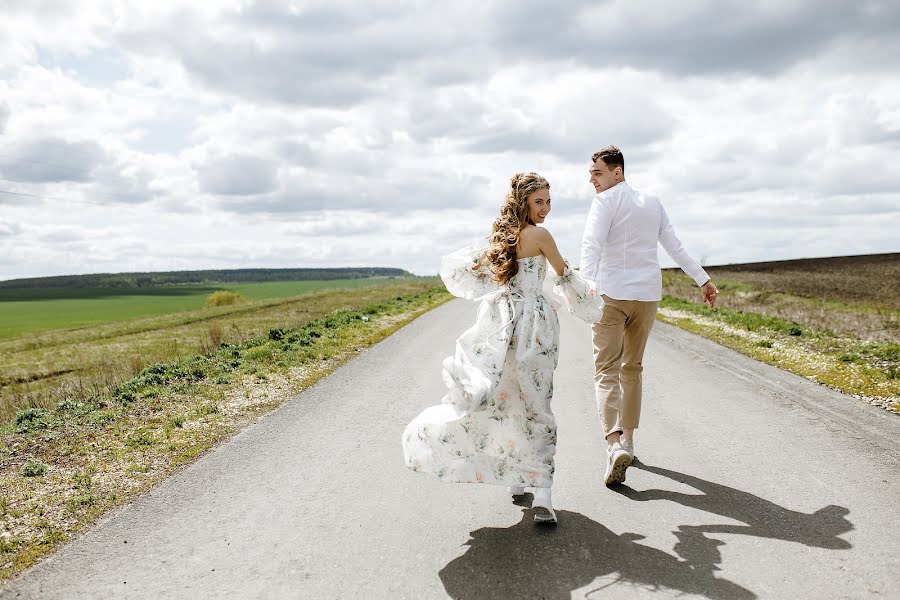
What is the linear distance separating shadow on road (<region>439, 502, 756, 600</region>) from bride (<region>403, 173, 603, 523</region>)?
0.29 m

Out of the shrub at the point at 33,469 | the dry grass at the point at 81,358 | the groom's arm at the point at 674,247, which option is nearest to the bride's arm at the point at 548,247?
the groom's arm at the point at 674,247

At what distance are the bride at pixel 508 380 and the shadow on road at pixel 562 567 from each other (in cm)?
29

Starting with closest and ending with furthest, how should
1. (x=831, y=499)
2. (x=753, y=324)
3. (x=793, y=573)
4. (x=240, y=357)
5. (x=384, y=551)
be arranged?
(x=793, y=573), (x=384, y=551), (x=831, y=499), (x=240, y=357), (x=753, y=324)

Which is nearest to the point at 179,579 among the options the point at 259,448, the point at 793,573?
the point at 259,448

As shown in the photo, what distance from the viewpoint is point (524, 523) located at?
4621 millimetres

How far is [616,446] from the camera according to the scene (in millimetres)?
5352

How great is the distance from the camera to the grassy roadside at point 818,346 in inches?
367

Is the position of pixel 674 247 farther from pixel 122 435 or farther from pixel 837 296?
pixel 837 296

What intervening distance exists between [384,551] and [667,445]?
349 cm

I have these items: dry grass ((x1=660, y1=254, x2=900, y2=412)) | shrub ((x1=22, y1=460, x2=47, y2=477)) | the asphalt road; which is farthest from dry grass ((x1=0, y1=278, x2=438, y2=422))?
dry grass ((x1=660, y1=254, x2=900, y2=412))

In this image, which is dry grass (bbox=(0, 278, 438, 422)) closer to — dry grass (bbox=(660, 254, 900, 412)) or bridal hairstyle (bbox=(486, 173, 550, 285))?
bridal hairstyle (bbox=(486, 173, 550, 285))

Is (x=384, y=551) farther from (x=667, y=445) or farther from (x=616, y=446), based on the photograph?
(x=667, y=445)

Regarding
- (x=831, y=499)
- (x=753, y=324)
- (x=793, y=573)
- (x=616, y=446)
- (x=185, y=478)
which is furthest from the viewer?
(x=753, y=324)

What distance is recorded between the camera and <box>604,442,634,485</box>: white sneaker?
17.0ft
